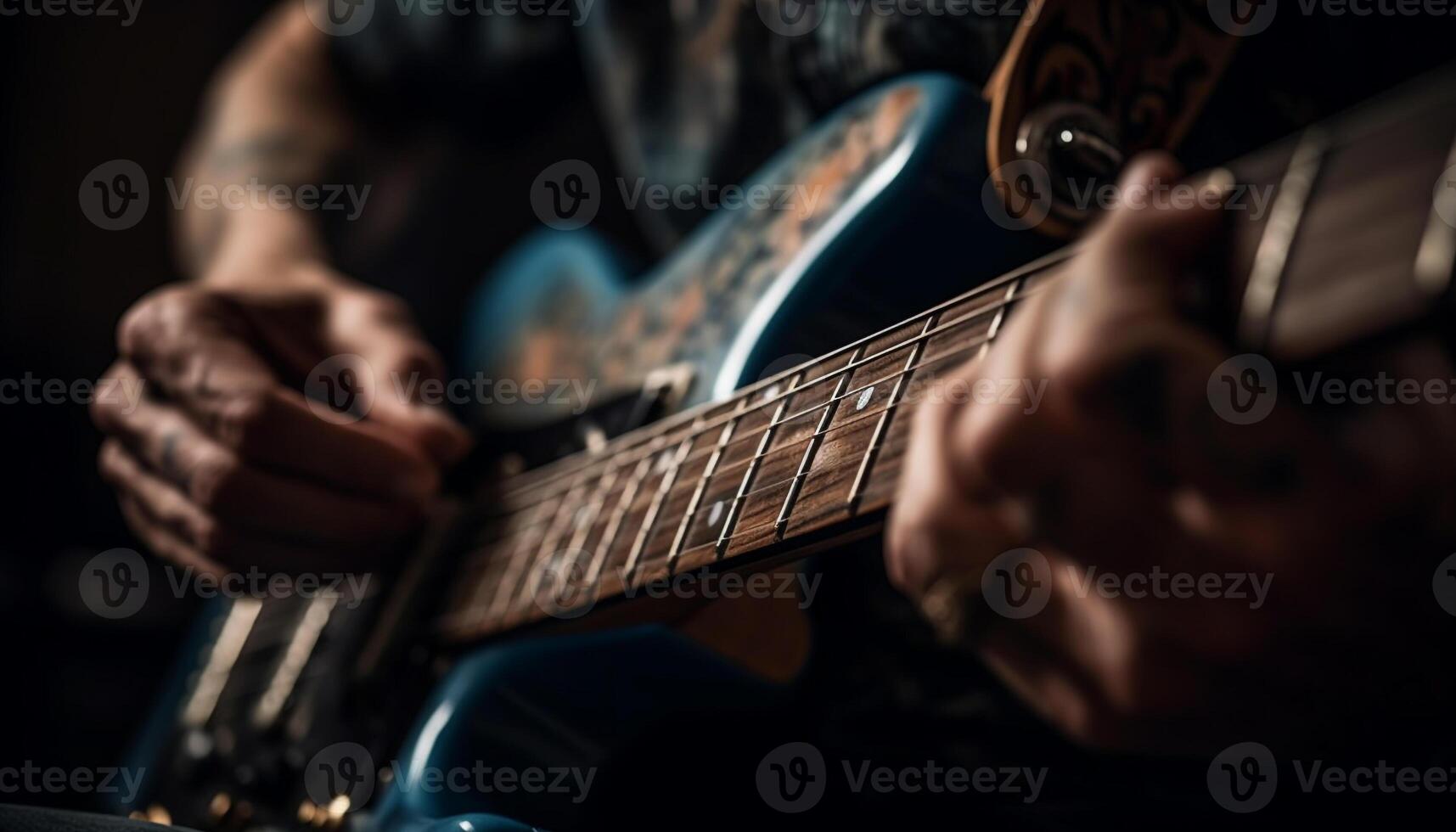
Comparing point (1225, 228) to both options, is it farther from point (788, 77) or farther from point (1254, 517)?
point (788, 77)

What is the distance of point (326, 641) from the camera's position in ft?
2.36

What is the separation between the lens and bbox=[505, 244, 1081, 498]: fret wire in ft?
1.19

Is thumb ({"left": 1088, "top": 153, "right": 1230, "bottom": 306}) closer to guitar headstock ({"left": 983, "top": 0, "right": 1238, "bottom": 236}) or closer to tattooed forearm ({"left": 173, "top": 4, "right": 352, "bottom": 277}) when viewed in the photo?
guitar headstock ({"left": 983, "top": 0, "right": 1238, "bottom": 236})

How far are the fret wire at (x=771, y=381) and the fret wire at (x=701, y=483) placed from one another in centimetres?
1

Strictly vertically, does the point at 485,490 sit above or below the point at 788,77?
below

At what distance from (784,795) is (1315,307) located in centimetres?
38

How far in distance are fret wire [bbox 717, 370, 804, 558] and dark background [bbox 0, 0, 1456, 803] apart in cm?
26

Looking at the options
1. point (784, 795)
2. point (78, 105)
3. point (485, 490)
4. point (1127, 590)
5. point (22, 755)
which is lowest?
point (22, 755)

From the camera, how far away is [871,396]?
0.39 metres

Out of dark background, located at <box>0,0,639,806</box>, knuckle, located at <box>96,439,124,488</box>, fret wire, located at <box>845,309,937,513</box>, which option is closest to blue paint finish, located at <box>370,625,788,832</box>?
fret wire, located at <box>845,309,937,513</box>

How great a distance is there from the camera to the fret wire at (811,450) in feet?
1.28

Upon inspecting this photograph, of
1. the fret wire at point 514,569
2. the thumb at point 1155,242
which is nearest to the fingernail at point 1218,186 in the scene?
the thumb at point 1155,242

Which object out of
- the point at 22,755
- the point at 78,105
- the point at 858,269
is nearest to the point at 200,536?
the point at 858,269

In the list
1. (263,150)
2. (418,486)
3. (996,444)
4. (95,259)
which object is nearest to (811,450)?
(996,444)
